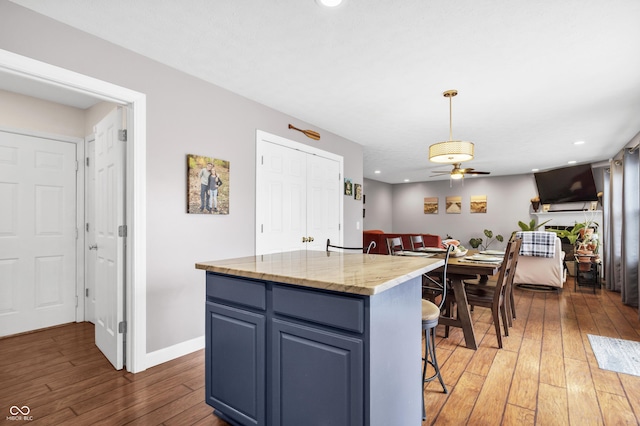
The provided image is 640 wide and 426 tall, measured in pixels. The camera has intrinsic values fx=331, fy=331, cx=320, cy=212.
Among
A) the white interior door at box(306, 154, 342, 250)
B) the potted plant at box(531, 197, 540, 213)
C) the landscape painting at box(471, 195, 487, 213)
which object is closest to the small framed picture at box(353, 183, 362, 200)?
the white interior door at box(306, 154, 342, 250)

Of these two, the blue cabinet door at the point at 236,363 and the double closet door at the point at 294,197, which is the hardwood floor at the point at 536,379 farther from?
the double closet door at the point at 294,197

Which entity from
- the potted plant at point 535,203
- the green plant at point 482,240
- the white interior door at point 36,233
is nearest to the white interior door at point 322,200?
the white interior door at point 36,233

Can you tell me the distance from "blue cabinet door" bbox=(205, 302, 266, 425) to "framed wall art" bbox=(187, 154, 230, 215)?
1.33 metres

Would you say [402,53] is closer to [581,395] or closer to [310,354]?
[310,354]

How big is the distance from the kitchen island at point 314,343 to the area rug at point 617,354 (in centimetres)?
197

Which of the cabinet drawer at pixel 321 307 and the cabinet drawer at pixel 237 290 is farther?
the cabinet drawer at pixel 237 290

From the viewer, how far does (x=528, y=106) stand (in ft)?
12.0

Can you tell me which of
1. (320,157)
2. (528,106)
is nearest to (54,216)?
(320,157)

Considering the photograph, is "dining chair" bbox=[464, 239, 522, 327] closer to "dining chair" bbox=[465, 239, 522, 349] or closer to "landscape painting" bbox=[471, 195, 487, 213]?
"dining chair" bbox=[465, 239, 522, 349]

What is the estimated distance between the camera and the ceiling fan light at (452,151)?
3217mm

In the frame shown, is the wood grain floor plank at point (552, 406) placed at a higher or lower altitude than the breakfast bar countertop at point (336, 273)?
lower

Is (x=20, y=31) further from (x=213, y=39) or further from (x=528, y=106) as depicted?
(x=528, y=106)

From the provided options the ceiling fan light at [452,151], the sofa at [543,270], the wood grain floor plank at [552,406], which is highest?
the ceiling fan light at [452,151]

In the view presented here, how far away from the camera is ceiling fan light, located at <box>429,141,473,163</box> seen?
3217 mm
